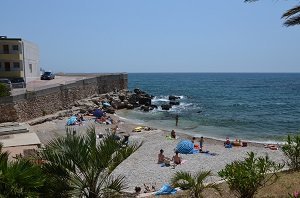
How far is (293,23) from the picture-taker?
421 inches

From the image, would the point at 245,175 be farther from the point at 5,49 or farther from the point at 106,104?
the point at 5,49

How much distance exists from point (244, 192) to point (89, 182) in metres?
3.92

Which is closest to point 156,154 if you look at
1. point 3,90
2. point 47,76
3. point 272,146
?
point 272,146

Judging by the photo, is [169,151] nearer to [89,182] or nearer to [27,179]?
[89,182]

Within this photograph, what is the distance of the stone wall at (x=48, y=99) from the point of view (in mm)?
27250

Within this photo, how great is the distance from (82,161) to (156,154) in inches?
595

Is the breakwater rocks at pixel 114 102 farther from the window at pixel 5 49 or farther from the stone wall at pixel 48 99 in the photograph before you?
the window at pixel 5 49

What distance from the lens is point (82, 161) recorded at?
7609 mm

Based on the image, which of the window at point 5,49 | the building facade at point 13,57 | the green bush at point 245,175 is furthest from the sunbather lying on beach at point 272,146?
the window at point 5,49

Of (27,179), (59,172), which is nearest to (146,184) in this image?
(59,172)

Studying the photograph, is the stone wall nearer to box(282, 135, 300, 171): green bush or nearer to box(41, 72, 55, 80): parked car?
box(41, 72, 55, 80): parked car

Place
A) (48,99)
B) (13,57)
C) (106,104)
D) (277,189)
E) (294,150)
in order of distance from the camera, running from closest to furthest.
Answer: (277,189) → (294,150) → (48,99) → (13,57) → (106,104)

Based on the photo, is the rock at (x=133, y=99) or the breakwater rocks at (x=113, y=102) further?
the rock at (x=133, y=99)

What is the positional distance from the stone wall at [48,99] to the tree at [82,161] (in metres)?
21.1
